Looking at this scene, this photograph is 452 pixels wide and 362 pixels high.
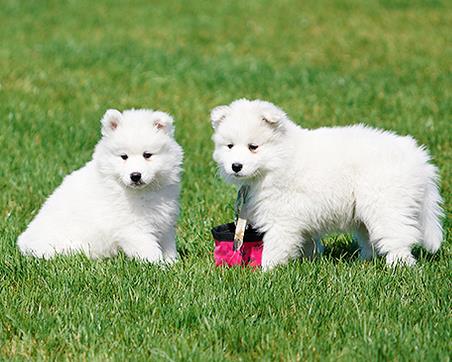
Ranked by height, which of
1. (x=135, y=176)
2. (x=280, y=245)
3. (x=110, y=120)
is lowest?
(x=280, y=245)

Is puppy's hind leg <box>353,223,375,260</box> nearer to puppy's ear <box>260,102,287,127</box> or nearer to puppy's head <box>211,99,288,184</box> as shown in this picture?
puppy's head <box>211,99,288,184</box>

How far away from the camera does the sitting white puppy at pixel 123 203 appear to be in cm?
563

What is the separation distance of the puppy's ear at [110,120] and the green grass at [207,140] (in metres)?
0.88

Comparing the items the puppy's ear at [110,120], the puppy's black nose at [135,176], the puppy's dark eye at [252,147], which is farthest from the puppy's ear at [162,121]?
the puppy's dark eye at [252,147]

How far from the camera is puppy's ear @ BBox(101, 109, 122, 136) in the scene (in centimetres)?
565

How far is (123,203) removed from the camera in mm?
5781

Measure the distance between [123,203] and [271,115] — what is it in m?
1.19

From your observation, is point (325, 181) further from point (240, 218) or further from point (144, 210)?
point (144, 210)

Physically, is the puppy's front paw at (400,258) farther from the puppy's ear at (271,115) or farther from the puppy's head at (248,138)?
the puppy's ear at (271,115)

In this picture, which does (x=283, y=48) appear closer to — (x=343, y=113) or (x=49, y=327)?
(x=343, y=113)

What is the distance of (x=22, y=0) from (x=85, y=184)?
14.2 meters

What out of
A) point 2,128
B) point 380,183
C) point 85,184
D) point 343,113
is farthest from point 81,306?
point 343,113

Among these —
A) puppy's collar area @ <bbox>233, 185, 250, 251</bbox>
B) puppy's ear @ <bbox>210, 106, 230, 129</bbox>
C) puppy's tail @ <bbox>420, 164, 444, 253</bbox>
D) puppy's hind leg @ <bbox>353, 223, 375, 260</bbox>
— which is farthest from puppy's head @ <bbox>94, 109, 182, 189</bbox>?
puppy's tail @ <bbox>420, 164, 444, 253</bbox>

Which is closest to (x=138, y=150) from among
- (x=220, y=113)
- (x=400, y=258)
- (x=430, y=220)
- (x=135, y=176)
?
(x=135, y=176)
